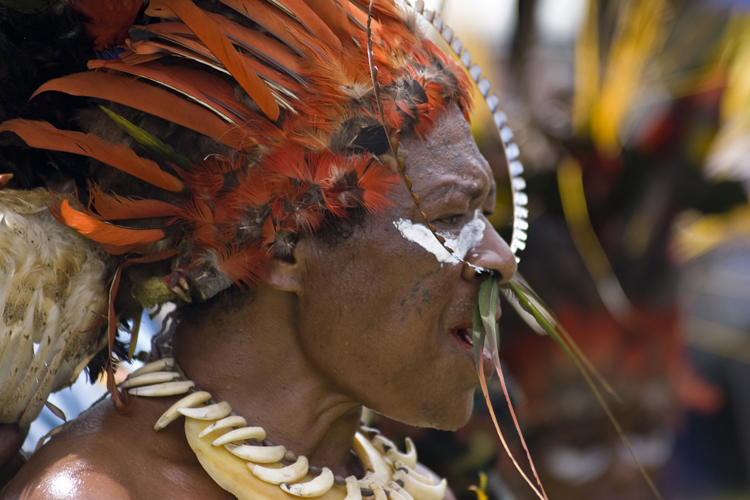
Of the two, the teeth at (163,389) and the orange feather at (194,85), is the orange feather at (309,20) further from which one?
the teeth at (163,389)

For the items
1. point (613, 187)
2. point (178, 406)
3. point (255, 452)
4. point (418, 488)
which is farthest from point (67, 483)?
point (613, 187)

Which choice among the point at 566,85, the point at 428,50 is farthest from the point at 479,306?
the point at 566,85

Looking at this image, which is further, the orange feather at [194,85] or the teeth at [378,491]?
the teeth at [378,491]

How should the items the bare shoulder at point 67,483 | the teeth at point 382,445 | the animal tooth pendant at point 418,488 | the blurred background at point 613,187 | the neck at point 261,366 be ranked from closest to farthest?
the bare shoulder at point 67,483, the neck at point 261,366, the animal tooth pendant at point 418,488, the teeth at point 382,445, the blurred background at point 613,187

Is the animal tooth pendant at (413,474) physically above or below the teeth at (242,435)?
below

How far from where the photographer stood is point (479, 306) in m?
1.67

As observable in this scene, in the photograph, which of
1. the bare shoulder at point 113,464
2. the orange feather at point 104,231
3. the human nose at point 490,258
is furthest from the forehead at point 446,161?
the bare shoulder at point 113,464

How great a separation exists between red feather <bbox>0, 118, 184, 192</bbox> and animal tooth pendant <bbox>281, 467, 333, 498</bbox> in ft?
2.37

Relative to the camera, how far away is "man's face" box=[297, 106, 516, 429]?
1.66 m

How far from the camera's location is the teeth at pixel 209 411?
162 cm

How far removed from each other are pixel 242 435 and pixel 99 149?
71cm

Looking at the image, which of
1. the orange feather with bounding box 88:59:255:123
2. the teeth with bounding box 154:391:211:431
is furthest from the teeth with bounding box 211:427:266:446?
the orange feather with bounding box 88:59:255:123

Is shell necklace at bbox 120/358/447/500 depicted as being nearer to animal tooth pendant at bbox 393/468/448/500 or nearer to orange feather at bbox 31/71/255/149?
animal tooth pendant at bbox 393/468/448/500

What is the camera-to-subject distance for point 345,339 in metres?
1.69
